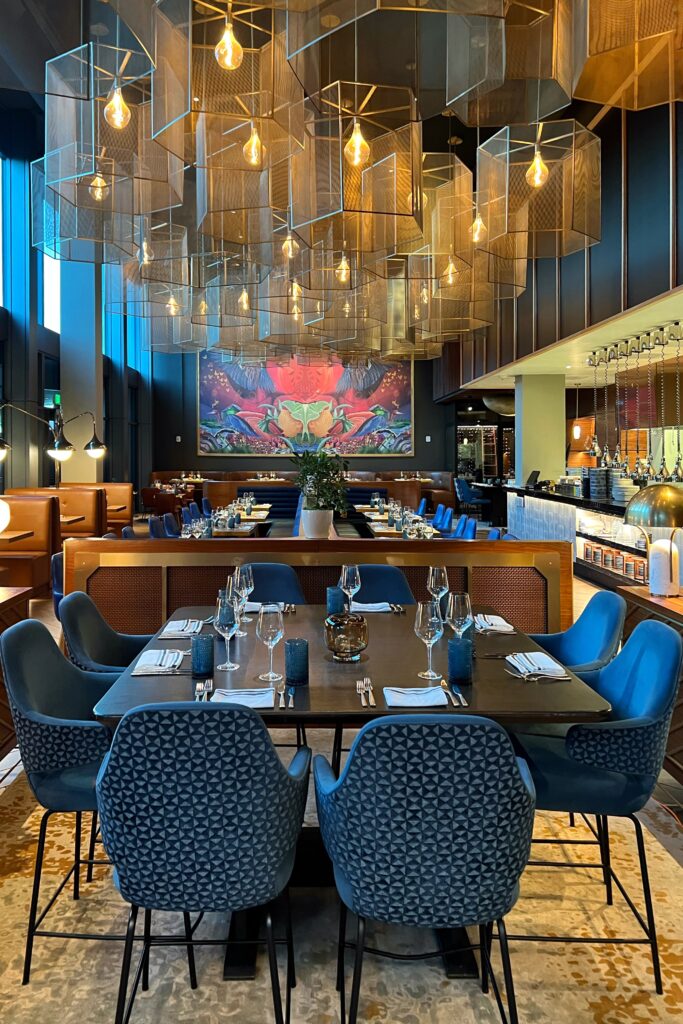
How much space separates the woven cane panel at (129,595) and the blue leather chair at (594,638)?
265cm

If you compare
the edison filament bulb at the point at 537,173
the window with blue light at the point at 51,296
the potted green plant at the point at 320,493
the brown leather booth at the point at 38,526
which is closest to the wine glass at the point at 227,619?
the edison filament bulb at the point at 537,173

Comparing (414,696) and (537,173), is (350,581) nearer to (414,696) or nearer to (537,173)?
(414,696)

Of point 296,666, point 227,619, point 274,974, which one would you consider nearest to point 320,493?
point 227,619

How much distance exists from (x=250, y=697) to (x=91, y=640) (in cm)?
137

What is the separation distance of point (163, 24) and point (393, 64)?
134 cm

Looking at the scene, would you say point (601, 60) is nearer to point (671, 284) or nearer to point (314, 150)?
point (314, 150)

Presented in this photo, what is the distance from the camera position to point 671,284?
6.16 meters

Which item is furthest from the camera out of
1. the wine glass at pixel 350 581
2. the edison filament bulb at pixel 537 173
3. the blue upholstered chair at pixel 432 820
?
the edison filament bulb at pixel 537 173

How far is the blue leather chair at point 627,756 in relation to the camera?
98.0 inches

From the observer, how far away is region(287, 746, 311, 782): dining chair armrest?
2132mm

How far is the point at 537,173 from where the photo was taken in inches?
187

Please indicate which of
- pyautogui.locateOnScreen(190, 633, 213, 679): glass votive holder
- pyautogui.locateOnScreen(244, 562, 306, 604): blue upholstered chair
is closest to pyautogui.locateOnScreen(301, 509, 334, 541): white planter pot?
pyautogui.locateOnScreen(244, 562, 306, 604): blue upholstered chair

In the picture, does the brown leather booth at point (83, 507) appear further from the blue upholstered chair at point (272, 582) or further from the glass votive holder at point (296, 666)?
the glass votive holder at point (296, 666)

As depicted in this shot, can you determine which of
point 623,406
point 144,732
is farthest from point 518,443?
point 144,732
